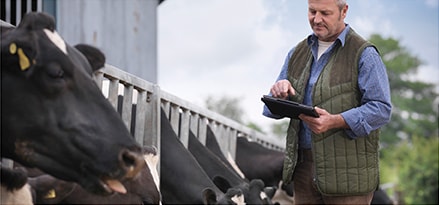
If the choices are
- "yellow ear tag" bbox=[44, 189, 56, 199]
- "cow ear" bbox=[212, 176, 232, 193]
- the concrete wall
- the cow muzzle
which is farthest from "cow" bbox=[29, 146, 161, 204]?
the concrete wall

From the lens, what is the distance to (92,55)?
9.82 ft

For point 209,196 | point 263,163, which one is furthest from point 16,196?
point 263,163

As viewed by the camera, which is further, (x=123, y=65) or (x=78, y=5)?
(x=123, y=65)

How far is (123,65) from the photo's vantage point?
9133 millimetres

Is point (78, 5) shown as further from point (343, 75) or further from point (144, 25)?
point (343, 75)

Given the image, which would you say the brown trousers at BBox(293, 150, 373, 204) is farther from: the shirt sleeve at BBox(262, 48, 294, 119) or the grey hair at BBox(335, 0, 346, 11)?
the grey hair at BBox(335, 0, 346, 11)

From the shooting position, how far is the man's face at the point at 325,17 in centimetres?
362

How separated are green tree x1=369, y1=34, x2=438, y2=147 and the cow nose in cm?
3765

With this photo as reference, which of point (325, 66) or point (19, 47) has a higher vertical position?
point (19, 47)

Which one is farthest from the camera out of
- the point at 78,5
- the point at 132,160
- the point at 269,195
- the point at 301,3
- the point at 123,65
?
the point at 123,65

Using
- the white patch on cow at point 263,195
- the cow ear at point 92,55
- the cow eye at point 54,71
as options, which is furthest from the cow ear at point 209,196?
the cow eye at point 54,71

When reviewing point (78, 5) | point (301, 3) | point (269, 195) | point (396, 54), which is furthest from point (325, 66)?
point (396, 54)

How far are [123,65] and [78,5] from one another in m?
1.07

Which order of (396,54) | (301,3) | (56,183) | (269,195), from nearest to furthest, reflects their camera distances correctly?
(56,183), (301,3), (269,195), (396,54)
